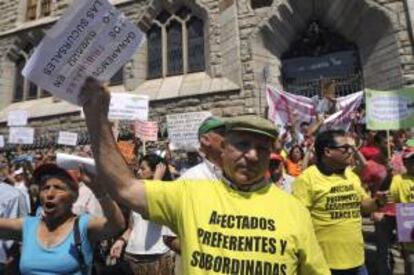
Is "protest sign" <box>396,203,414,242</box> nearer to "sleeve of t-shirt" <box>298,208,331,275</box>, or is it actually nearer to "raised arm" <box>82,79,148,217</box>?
"sleeve of t-shirt" <box>298,208,331,275</box>

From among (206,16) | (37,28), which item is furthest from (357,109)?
(37,28)

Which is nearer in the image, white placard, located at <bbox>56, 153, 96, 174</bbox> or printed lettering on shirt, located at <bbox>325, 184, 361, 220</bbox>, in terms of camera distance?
white placard, located at <bbox>56, 153, 96, 174</bbox>

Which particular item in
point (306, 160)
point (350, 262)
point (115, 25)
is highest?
point (115, 25)

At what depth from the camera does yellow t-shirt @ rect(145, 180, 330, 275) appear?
1.63 metres

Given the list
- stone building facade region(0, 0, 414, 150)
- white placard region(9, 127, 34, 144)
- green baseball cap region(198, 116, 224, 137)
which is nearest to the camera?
green baseball cap region(198, 116, 224, 137)

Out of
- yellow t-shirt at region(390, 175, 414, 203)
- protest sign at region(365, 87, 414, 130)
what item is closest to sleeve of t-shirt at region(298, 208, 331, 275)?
yellow t-shirt at region(390, 175, 414, 203)

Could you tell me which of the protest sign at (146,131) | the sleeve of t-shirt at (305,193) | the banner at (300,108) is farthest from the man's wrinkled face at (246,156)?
the protest sign at (146,131)

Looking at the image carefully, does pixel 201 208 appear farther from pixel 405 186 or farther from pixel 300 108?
pixel 300 108

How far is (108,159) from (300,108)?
8.17m

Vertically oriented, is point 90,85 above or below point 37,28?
below

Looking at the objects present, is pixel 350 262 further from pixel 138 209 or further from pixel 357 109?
pixel 357 109

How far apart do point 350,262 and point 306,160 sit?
263 cm

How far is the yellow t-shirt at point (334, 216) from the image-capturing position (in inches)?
128

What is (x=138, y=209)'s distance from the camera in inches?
66.7
